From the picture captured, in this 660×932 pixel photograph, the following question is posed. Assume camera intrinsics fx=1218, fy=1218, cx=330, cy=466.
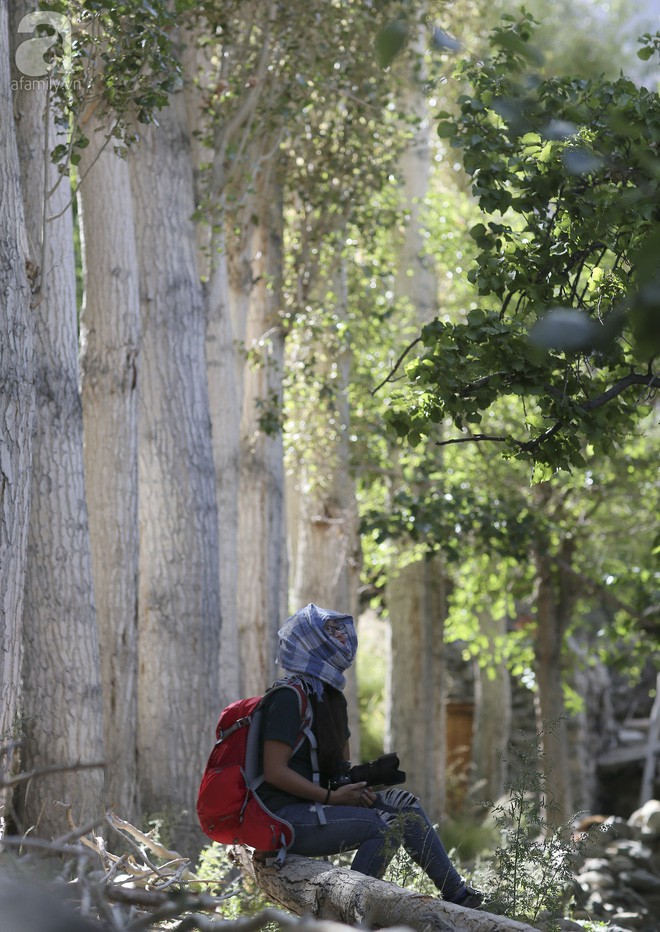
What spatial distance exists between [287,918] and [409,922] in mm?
1854

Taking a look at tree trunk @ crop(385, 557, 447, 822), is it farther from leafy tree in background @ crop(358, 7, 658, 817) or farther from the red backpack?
the red backpack

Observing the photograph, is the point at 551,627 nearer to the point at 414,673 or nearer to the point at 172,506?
the point at 414,673

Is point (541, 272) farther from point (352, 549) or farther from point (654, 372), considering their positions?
point (352, 549)

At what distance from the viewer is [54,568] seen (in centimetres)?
711

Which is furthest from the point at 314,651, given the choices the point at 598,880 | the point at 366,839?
the point at 598,880

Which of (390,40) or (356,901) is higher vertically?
(390,40)

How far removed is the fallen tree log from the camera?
455cm

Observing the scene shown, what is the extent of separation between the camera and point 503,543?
42.1ft

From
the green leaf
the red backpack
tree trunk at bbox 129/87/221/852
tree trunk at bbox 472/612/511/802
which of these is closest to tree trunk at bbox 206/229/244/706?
tree trunk at bbox 129/87/221/852

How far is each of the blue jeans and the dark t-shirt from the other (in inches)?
2.4

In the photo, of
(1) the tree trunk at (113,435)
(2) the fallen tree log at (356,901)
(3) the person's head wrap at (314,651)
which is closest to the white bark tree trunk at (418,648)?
(1) the tree trunk at (113,435)

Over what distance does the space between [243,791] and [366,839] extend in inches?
22.9

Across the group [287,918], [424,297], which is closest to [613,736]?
[424,297]

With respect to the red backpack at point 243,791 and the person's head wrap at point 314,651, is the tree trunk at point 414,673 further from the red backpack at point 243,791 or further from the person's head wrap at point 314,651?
the red backpack at point 243,791
